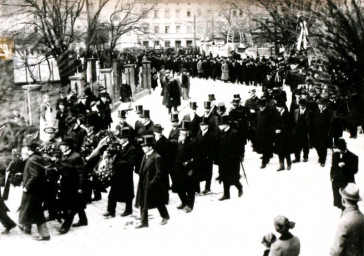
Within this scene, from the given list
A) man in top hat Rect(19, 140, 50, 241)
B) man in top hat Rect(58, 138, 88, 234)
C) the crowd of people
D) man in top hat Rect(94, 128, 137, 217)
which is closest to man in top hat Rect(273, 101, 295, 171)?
the crowd of people

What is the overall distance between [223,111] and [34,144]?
4857 millimetres

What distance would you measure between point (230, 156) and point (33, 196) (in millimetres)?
3454

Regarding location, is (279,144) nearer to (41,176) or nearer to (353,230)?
(41,176)

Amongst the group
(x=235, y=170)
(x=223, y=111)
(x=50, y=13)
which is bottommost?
(x=235, y=170)

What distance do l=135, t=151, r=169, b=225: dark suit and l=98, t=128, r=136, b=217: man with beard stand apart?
56 centimetres

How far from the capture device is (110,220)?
28.8ft

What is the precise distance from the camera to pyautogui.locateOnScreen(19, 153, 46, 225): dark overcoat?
7.71 meters

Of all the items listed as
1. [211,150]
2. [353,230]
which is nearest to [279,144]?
[211,150]

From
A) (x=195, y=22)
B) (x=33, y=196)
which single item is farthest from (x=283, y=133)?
(x=195, y=22)

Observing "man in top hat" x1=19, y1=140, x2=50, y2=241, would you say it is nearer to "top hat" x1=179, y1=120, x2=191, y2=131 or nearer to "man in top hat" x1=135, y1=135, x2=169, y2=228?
"man in top hat" x1=135, y1=135, x2=169, y2=228

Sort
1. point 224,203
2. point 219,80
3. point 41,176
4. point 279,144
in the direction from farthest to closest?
1. point 219,80
2. point 279,144
3. point 224,203
4. point 41,176

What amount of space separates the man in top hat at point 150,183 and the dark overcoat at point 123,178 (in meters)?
0.53

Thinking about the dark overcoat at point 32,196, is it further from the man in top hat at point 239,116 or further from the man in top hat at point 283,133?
the man in top hat at point 239,116

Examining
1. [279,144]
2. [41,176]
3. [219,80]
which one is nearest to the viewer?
[41,176]
